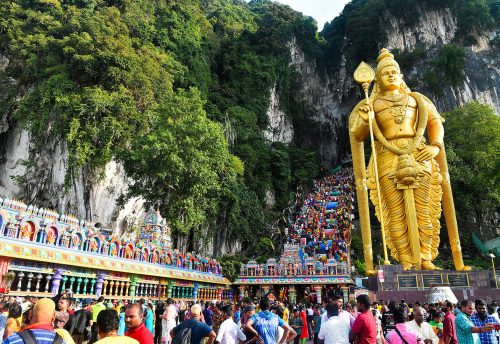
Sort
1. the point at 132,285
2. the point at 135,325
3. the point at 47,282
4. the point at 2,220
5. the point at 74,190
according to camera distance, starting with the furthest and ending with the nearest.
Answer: the point at 74,190, the point at 132,285, the point at 47,282, the point at 2,220, the point at 135,325

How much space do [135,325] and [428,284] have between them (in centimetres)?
775

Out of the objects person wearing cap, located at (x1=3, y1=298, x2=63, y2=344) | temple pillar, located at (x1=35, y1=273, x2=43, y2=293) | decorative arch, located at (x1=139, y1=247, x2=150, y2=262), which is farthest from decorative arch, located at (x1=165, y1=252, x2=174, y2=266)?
person wearing cap, located at (x1=3, y1=298, x2=63, y2=344)

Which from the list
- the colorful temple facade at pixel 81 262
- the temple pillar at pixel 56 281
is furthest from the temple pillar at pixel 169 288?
the temple pillar at pixel 56 281

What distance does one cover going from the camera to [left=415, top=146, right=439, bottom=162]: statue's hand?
953 centimetres

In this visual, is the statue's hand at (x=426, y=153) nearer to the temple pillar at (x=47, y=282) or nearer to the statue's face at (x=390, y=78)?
the statue's face at (x=390, y=78)

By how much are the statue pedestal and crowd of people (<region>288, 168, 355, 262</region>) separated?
5.36 m

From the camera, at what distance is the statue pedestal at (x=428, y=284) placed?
8.34m

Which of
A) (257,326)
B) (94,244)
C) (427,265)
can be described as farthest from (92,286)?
(427,265)

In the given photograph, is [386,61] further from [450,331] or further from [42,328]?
[42,328]

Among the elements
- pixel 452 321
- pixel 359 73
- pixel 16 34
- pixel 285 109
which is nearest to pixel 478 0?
pixel 285 109

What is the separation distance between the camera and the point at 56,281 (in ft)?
21.5

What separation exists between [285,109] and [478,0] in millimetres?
15073

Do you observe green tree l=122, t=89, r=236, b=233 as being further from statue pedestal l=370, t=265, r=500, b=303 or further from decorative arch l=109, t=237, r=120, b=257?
statue pedestal l=370, t=265, r=500, b=303

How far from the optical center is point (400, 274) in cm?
866
